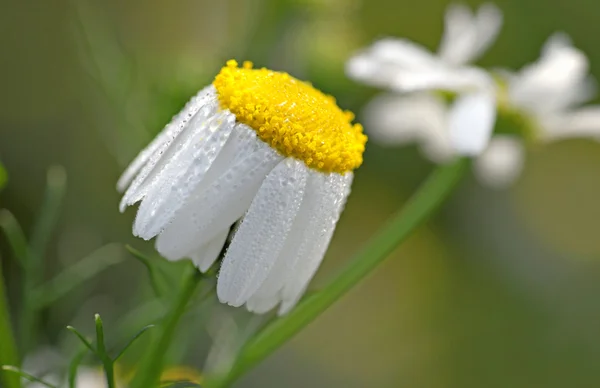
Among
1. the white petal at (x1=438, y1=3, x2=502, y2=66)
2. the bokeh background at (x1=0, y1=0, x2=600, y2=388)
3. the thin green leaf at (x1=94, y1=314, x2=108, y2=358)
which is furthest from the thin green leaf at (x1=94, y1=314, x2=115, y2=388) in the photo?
the bokeh background at (x1=0, y1=0, x2=600, y2=388)

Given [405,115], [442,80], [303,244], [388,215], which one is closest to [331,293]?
[303,244]

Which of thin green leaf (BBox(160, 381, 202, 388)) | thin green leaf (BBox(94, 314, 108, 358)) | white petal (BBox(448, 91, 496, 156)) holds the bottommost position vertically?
thin green leaf (BBox(160, 381, 202, 388))

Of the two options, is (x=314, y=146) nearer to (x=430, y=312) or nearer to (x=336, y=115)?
(x=336, y=115)

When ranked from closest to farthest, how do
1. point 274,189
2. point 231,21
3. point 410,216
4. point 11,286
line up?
point 274,189 < point 410,216 < point 11,286 < point 231,21

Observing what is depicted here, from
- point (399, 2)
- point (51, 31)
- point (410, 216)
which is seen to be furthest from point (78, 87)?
point (410, 216)

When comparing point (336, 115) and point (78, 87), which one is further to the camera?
point (78, 87)

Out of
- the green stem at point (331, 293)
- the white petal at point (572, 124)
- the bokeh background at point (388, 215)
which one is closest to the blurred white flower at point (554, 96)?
the white petal at point (572, 124)

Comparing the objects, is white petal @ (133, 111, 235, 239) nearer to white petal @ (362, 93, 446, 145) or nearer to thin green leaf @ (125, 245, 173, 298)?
thin green leaf @ (125, 245, 173, 298)
